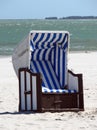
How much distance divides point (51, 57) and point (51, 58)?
0.02m

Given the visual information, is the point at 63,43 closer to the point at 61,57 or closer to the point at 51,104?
the point at 61,57

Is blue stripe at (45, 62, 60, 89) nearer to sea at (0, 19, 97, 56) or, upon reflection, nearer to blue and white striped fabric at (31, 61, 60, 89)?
blue and white striped fabric at (31, 61, 60, 89)

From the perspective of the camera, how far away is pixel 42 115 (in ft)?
30.7

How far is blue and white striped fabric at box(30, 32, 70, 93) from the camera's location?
10188 millimetres

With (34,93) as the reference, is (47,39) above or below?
above

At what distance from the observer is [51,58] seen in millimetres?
10617

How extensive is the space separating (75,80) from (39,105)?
0.80 m

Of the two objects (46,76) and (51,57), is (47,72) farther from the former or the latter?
(51,57)

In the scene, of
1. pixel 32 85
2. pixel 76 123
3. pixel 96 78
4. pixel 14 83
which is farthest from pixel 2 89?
pixel 76 123

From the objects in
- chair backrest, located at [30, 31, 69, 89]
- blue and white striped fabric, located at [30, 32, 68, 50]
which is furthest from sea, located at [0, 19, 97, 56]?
chair backrest, located at [30, 31, 69, 89]

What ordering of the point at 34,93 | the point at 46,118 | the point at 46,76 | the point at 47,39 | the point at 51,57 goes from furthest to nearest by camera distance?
the point at 51,57 → the point at 46,76 → the point at 47,39 → the point at 34,93 → the point at 46,118

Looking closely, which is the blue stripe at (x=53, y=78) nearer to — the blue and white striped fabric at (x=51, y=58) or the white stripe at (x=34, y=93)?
the blue and white striped fabric at (x=51, y=58)

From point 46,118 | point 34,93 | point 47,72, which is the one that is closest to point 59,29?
point 47,72

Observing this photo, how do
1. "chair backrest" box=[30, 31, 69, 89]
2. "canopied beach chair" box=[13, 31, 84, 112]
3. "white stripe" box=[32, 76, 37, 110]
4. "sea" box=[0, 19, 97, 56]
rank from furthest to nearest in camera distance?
"sea" box=[0, 19, 97, 56]
"chair backrest" box=[30, 31, 69, 89]
"canopied beach chair" box=[13, 31, 84, 112]
"white stripe" box=[32, 76, 37, 110]
